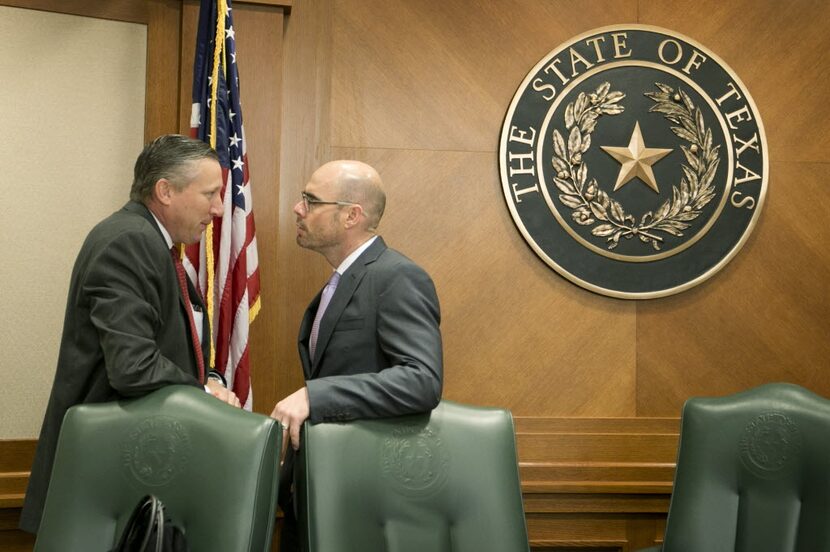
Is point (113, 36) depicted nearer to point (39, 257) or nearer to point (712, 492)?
point (39, 257)

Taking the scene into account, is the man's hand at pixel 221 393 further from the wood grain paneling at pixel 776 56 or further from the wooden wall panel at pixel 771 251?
the wood grain paneling at pixel 776 56

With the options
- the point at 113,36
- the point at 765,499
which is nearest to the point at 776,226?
the point at 765,499

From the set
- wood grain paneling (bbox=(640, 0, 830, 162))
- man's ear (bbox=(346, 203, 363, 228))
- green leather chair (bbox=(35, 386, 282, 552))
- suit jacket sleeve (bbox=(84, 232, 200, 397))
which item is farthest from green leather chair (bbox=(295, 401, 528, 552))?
wood grain paneling (bbox=(640, 0, 830, 162))

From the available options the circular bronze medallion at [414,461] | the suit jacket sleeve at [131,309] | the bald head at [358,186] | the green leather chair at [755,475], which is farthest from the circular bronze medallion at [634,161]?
the suit jacket sleeve at [131,309]

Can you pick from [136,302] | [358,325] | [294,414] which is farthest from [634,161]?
[136,302]

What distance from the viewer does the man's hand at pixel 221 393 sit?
103 inches

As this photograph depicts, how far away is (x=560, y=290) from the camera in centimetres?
386

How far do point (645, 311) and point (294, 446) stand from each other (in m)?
2.00

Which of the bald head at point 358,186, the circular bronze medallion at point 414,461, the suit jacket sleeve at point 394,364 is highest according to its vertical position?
the bald head at point 358,186

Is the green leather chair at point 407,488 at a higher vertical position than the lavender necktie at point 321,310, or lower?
lower

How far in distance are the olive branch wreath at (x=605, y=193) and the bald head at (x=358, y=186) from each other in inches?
47.6

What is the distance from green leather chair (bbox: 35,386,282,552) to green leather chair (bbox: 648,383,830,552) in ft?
3.96

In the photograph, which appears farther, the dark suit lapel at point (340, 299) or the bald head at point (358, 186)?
the bald head at point (358, 186)

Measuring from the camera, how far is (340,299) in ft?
8.57
